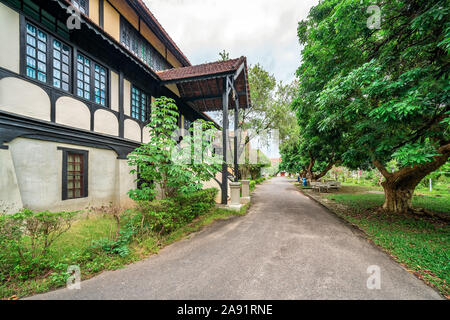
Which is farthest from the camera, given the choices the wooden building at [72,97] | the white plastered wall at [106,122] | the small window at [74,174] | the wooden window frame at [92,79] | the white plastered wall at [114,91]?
the white plastered wall at [114,91]

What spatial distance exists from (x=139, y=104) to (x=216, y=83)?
13.6ft

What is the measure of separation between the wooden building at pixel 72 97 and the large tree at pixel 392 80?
12.7ft

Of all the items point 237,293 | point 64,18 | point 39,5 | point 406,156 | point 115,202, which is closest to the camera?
point 237,293

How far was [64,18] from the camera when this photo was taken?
17.0 ft

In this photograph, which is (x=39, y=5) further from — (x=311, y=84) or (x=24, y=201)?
(x=311, y=84)

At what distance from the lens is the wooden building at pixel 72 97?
4164 mm

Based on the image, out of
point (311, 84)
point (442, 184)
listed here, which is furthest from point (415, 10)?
point (442, 184)

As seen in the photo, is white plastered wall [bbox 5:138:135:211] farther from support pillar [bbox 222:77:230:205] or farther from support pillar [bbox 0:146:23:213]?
support pillar [bbox 222:77:230:205]

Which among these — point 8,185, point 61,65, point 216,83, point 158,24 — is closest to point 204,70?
point 216,83

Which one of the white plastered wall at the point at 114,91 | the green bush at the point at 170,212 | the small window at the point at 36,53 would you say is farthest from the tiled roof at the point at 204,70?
the green bush at the point at 170,212

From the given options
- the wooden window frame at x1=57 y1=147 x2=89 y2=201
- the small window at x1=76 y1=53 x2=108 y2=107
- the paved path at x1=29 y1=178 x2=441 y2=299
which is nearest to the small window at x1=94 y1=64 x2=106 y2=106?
the small window at x1=76 y1=53 x2=108 y2=107

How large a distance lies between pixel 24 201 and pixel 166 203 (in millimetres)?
3562

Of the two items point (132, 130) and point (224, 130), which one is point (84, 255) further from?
point (224, 130)

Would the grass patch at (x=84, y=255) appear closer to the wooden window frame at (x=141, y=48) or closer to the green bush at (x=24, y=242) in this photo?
the green bush at (x=24, y=242)
